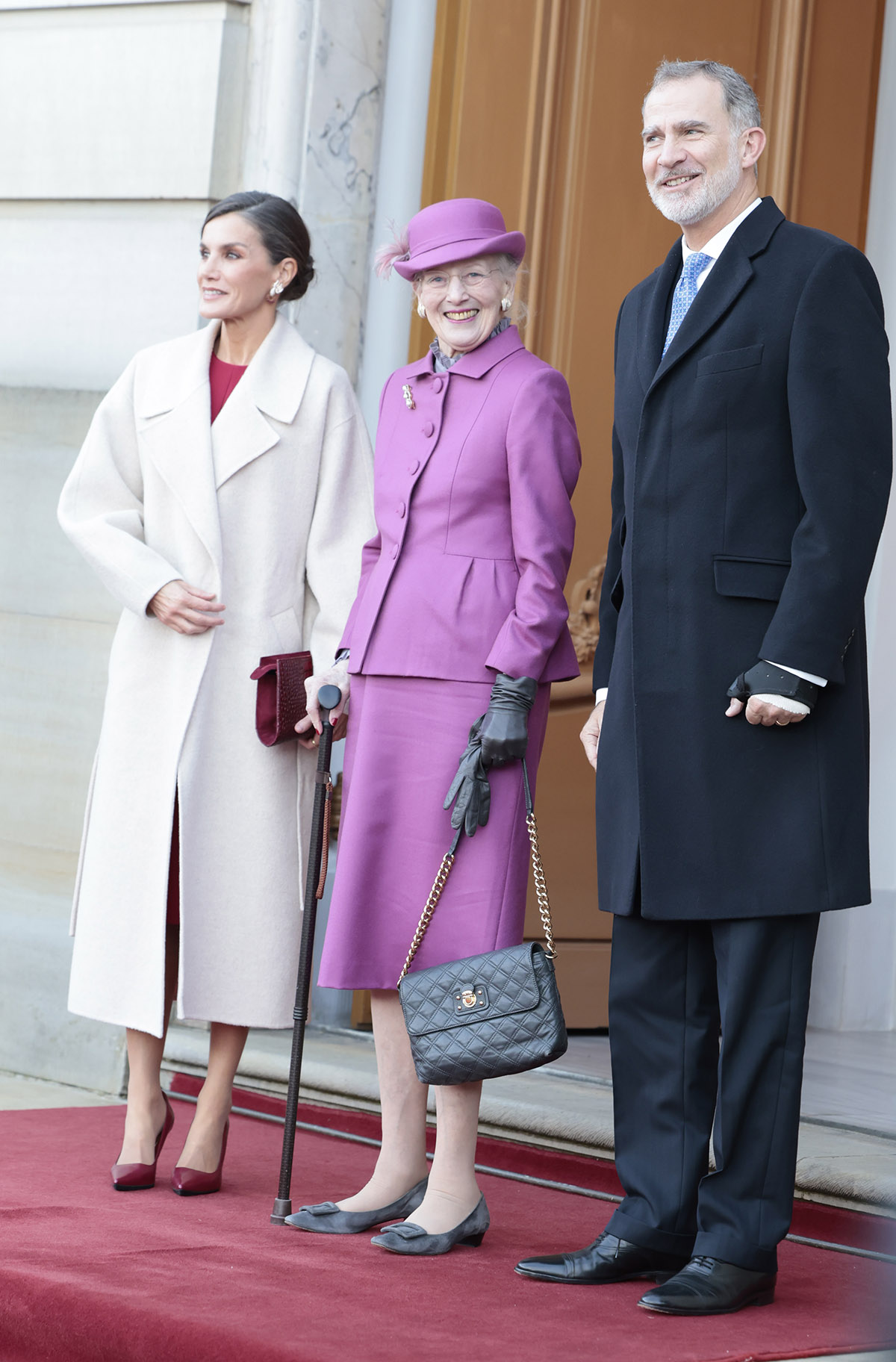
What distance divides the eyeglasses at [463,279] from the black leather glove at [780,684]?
0.93 metres

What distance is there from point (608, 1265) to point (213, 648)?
1406 millimetres

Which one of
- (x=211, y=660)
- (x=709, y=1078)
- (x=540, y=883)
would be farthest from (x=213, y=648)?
(x=709, y=1078)

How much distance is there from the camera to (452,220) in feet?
10.3

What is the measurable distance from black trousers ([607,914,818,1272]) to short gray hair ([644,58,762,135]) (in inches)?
47.5

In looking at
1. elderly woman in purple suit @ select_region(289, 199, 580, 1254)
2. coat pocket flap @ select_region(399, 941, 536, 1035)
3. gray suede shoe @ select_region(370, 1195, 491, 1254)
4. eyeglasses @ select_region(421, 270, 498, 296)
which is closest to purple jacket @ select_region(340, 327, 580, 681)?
elderly woman in purple suit @ select_region(289, 199, 580, 1254)

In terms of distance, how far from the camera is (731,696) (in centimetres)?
271

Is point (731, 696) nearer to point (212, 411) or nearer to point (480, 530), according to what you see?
point (480, 530)

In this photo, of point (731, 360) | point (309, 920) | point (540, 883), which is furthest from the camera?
point (309, 920)

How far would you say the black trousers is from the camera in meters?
2.68

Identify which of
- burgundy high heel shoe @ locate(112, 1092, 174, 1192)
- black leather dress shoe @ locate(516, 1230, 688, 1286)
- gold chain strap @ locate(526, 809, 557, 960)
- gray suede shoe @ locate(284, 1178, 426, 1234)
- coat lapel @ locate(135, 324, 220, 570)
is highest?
coat lapel @ locate(135, 324, 220, 570)

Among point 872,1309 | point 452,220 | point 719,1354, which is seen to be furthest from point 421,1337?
point 452,220

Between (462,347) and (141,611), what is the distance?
0.84 metres

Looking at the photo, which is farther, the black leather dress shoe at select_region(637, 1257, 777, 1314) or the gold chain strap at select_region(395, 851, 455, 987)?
the gold chain strap at select_region(395, 851, 455, 987)

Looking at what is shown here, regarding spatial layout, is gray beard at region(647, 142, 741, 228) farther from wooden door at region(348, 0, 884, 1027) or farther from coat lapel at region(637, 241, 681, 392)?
wooden door at region(348, 0, 884, 1027)
